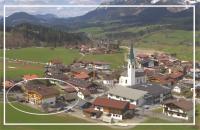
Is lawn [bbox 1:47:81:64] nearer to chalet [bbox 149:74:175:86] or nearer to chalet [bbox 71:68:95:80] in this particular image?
chalet [bbox 71:68:95:80]

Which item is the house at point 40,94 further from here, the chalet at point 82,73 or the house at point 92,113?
the chalet at point 82,73

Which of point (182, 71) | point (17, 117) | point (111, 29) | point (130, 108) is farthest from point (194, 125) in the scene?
point (111, 29)

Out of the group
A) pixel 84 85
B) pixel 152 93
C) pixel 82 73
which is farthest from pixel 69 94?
pixel 82 73

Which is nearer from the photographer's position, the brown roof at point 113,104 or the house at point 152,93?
the brown roof at point 113,104

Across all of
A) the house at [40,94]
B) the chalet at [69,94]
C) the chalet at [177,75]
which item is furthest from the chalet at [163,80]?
the house at [40,94]

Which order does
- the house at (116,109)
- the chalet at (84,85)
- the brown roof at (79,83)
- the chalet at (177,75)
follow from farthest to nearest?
1. the chalet at (177,75)
2. the brown roof at (79,83)
3. the chalet at (84,85)
4. the house at (116,109)

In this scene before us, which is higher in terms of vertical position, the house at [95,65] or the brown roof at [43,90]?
the house at [95,65]

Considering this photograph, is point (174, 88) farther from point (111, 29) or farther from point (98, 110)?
point (111, 29)

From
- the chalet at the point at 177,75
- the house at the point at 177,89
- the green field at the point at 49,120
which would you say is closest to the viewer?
Answer: the green field at the point at 49,120
